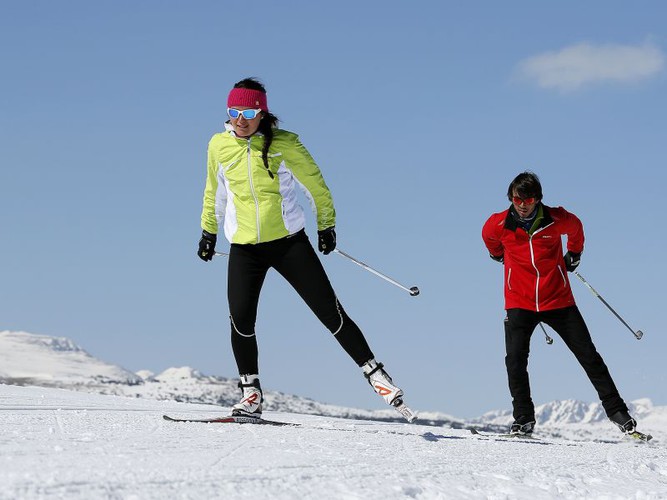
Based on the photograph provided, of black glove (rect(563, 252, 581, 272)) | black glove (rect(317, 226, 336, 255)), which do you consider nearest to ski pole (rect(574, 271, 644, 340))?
black glove (rect(563, 252, 581, 272))

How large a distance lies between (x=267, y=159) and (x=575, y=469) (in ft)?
10.4

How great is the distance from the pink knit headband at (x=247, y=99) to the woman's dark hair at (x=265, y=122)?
50mm

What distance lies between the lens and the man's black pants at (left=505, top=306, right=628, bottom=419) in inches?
337

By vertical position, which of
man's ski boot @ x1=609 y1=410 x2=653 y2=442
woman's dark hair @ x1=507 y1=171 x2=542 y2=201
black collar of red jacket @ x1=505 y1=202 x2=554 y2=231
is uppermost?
woman's dark hair @ x1=507 y1=171 x2=542 y2=201

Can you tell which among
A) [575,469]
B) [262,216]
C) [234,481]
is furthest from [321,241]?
[234,481]

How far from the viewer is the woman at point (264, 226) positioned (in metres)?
6.71

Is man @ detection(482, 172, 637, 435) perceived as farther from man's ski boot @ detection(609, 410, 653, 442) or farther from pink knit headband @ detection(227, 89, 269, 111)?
pink knit headband @ detection(227, 89, 269, 111)

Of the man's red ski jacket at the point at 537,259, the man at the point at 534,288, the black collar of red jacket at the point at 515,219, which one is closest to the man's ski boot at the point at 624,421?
the man at the point at 534,288

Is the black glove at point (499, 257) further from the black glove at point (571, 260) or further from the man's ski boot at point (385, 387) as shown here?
the man's ski boot at point (385, 387)

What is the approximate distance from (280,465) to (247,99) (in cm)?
353

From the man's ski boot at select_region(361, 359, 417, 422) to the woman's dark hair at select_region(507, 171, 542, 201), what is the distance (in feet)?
7.96

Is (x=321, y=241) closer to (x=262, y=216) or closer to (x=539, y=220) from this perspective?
(x=262, y=216)

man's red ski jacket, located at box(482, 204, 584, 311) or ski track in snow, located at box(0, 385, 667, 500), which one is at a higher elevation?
man's red ski jacket, located at box(482, 204, 584, 311)

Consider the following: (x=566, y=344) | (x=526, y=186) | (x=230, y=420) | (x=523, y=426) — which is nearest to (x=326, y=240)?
(x=230, y=420)
